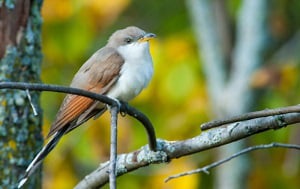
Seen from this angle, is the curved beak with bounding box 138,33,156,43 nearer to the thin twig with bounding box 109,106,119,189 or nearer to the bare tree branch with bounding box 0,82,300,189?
the bare tree branch with bounding box 0,82,300,189

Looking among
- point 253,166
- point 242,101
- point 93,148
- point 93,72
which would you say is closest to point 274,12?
point 242,101

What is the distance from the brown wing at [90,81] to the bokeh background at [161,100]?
79.6 inches

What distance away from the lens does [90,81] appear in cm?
454

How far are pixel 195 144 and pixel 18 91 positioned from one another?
1.16 m

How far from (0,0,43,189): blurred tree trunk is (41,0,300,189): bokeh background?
93.3 inches

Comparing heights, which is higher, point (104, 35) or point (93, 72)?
point (104, 35)

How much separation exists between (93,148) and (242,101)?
1217 mm

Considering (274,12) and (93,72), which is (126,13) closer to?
(274,12)

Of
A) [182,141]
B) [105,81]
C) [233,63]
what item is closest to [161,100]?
[233,63]

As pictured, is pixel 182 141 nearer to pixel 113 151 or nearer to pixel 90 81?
pixel 113 151

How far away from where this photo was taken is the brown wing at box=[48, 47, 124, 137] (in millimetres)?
4328

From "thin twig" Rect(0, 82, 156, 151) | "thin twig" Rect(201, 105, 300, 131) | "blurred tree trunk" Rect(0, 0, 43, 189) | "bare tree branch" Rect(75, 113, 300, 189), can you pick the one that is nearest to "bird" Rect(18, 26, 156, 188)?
"blurred tree trunk" Rect(0, 0, 43, 189)

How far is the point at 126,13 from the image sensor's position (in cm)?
870

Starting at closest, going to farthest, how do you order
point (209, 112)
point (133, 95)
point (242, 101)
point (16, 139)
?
point (16, 139) → point (133, 95) → point (242, 101) → point (209, 112)
